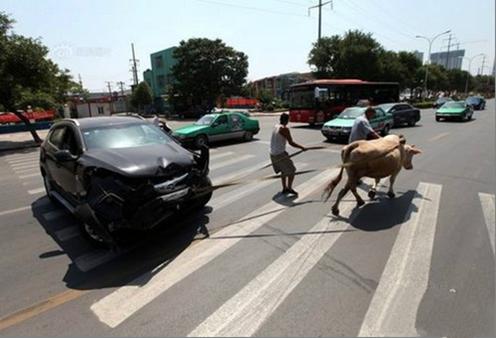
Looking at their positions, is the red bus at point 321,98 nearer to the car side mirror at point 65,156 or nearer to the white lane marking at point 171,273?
the white lane marking at point 171,273

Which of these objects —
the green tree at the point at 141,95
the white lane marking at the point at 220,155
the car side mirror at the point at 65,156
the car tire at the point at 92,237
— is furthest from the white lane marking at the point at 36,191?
the green tree at the point at 141,95

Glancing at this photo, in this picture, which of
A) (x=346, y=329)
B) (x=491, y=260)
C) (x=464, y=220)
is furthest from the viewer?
(x=464, y=220)

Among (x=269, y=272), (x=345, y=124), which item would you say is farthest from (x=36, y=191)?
(x=345, y=124)

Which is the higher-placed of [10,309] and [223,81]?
[223,81]

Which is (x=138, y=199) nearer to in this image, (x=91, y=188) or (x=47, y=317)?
(x=91, y=188)

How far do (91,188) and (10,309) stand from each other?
5.24ft

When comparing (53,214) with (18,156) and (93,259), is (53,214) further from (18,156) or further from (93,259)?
(18,156)

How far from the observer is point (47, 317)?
3205 millimetres

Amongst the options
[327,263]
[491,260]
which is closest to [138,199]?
[327,263]

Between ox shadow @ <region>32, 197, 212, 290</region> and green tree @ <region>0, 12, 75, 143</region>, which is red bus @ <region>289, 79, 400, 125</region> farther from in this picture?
ox shadow @ <region>32, 197, 212, 290</region>

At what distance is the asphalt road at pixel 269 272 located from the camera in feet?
9.91

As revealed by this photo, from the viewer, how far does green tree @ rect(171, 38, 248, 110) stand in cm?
4084

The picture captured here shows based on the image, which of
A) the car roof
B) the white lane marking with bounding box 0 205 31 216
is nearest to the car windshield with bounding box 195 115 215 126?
the car roof

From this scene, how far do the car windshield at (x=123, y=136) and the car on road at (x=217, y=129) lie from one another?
7202mm
